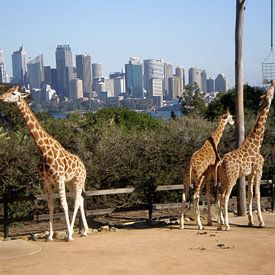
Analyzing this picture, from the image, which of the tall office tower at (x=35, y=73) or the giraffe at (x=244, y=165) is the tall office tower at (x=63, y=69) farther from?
the giraffe at (x=244, y=165)

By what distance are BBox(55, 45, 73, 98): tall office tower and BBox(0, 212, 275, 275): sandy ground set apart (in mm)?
90794

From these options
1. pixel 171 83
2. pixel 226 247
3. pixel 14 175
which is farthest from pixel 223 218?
pixel 171 83

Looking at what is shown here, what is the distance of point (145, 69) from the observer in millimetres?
137625

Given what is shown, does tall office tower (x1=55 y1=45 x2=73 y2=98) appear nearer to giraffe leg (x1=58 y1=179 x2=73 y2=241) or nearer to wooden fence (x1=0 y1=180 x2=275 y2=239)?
wooden fence (x1=0 y1=180 x2=275 y2=239)

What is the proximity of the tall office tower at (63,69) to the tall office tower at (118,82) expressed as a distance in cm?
1310

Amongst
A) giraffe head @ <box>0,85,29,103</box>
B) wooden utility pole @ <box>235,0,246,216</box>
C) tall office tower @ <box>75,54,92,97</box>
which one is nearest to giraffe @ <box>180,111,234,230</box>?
wooden utility pole @ <box>235,0,246,216</box>

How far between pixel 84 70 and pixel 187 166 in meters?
112

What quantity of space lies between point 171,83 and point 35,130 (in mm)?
102825

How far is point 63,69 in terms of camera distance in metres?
118

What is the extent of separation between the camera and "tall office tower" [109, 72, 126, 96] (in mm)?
129750

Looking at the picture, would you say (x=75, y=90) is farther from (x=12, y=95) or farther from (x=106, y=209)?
(x=12, y=95)

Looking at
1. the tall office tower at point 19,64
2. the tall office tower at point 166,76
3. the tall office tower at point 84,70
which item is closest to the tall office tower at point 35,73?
the tall office tower at point 19,64

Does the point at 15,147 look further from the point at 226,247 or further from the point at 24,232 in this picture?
the point at 226,247

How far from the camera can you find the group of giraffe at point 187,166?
10094 mm
